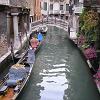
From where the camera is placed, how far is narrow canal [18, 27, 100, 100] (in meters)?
11.7

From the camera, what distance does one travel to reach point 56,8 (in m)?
47.3

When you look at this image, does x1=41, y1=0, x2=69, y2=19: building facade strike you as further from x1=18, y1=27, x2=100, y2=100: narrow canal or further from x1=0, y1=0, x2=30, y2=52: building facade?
x1=18, y1=27, x2=100, y2=100: narrow canal

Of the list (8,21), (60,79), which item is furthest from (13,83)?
(8,21)

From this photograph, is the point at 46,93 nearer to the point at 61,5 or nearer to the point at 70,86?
the point at 70,86

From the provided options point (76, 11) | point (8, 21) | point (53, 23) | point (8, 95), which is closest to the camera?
point (8, 95)

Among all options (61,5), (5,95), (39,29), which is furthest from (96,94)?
(61,5)

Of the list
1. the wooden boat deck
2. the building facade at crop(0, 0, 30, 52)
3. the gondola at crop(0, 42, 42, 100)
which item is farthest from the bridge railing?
the wooden boat deck

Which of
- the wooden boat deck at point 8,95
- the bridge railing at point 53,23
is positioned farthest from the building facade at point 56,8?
the wooden boat deck at point 8,95

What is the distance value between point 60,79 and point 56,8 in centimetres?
3415

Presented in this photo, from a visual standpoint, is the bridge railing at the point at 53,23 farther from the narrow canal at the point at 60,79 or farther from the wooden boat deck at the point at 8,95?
the wooden boat deck at the point at 8,95

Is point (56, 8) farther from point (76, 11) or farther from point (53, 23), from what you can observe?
point (76, 11)

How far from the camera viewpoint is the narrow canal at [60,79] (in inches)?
460

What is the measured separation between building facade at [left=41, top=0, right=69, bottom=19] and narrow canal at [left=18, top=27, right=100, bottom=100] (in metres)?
26.5

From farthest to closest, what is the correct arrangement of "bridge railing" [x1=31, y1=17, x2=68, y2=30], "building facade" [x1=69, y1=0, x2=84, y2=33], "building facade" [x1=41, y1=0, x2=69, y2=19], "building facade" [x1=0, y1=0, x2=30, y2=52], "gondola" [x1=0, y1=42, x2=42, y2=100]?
"building facade" [x1=41, y1=0, x2=69, y2=19] → "bridge railing" [x1=31, y1=17, x2=68, y2=30] → "building facade" [x1=69, y1=0, x2=84, y2=33] → "building facade" [x1=0, y1=0, x2=30, y2=52] → "gondola" [x1=0, y1=42, x2=42, y2=100]
